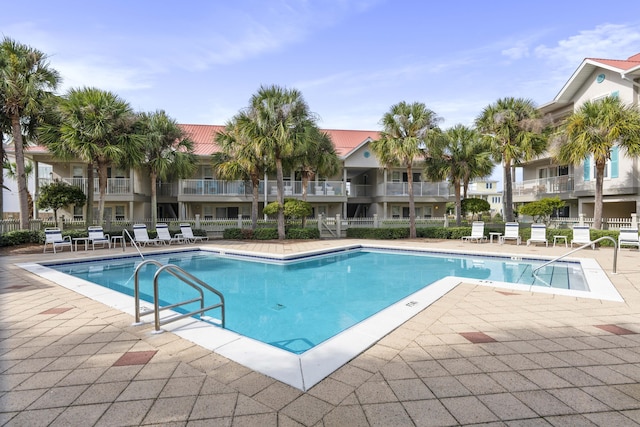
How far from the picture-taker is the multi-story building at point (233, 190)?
2159 centimetres

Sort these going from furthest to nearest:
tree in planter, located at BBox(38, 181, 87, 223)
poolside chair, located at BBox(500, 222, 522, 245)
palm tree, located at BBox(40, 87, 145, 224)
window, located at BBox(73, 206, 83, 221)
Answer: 1. window, located at BBox(73, 206, 83, 221)
2. tree in planter, located at BBox(38, 181, 87, 223)
3. poolside chair, located at BBox(500, 222, 522, 245)
4. palm tree, located at BBox(40, 87, 145, 224)

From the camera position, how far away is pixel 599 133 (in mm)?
14508

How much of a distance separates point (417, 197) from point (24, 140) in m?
22.7

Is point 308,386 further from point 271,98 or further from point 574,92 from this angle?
point 574,92

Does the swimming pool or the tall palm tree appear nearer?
the swimming pool

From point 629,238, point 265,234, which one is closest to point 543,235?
point 629,238

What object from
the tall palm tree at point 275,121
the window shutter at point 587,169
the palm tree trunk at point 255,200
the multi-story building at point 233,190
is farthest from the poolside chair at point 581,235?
the palm tree trunk at point 255,200

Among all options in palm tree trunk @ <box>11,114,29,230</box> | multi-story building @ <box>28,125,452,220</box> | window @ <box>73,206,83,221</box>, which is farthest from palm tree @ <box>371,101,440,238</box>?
window @ <box>73,206,83,221</box>

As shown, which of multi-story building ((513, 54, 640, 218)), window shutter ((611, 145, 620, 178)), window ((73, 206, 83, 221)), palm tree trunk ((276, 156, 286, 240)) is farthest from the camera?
window ((73, 206, 83, 221))

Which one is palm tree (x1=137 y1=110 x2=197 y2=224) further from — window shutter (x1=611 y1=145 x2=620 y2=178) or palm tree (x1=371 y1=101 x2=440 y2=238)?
window shutter (x1=611 y1=145 x2=620 y2=178)

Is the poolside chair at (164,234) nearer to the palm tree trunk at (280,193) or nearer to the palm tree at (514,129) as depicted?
the palm tree trunk at (280,193)

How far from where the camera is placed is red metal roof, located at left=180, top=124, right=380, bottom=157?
2375cm

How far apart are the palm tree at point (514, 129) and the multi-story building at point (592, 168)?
2294 mm

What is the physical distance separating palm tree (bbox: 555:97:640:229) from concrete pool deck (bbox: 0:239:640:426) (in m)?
12.8
